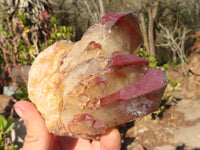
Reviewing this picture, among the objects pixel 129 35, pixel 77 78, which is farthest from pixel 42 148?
pixel 129 35

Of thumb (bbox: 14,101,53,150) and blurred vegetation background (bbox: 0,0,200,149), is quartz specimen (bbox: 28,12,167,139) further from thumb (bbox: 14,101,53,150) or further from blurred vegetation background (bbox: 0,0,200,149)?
blurred vegetation background (bbox: 0,0,200,149)

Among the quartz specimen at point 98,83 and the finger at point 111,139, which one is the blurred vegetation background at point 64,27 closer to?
the quartz specimen at point 98,83

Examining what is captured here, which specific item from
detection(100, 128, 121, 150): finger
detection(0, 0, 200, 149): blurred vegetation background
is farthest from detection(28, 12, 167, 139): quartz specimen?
detection(0, 0, 200, 149): blurred vegetation background

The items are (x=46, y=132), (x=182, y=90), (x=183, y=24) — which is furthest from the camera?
(x=183, y=24)

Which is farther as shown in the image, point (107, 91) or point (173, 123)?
point (173, 123)

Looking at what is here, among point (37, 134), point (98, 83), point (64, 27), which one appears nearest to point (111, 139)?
point (98, 83)

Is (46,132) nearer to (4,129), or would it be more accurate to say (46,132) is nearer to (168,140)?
(4,129)
